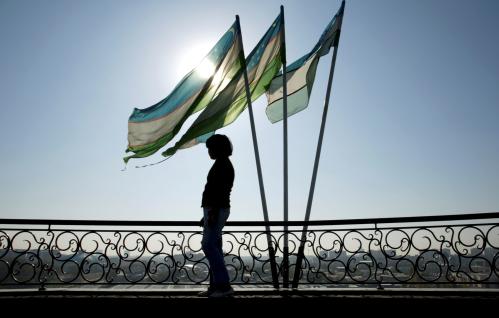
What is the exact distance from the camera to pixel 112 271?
5922 millimetres

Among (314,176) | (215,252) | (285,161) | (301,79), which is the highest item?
(301,79)

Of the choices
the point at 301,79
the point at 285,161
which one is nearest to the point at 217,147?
the point at 285,161

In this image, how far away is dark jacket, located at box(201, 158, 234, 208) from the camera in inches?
181

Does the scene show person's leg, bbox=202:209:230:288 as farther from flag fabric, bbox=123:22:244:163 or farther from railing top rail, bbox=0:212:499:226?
flag fabric, bbox=123:22:244:163

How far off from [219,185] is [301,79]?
15.0ft

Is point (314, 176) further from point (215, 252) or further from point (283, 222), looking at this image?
point (215, 252)

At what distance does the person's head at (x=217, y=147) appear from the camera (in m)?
4.83

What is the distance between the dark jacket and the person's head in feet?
0.33

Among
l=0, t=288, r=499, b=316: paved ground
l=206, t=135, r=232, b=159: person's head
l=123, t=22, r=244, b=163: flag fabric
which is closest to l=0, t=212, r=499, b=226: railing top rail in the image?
l=0, t=288, r=499, b=316: paved ground

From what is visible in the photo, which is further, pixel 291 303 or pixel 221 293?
pixel 221 293

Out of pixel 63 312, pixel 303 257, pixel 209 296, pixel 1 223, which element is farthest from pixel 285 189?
pixel 1 223

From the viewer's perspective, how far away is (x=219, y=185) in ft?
15.1

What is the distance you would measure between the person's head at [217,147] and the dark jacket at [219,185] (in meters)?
0.10

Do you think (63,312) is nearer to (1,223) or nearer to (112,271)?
(112,271)
